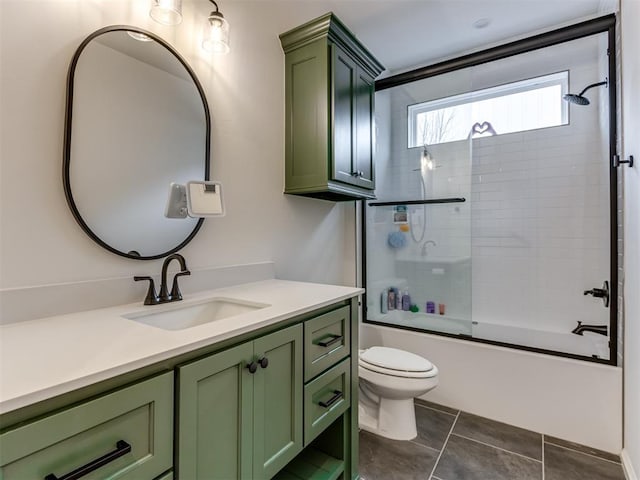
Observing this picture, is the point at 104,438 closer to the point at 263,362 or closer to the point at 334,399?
the point at 263,362

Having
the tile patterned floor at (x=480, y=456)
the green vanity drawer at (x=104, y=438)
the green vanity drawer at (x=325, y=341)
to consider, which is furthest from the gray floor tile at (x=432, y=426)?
the green vanity drawer at (x=104, y=438)

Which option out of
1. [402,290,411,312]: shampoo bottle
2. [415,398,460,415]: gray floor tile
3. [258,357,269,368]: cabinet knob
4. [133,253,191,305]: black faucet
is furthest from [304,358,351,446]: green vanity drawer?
[402,290,411,312]: shampoo bottle

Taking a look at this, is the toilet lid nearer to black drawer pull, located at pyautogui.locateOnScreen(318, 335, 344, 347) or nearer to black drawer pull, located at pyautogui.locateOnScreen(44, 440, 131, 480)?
black drawer pull, located at pyautogui.locateOnScreen(318, 335, 344, 347)

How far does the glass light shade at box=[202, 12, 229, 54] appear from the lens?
1.40m

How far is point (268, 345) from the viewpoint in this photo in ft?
3.27

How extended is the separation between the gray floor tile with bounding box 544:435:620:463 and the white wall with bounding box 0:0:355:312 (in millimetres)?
1564

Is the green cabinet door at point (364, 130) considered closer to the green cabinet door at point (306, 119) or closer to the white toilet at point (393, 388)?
the green cabinet door at point (306, 119)

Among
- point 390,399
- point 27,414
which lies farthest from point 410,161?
point 27,414

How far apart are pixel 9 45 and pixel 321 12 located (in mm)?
1726

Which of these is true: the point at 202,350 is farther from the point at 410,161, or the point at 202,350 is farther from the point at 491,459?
the point at 410,161

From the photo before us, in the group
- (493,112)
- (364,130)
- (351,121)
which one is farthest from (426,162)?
(351,121)

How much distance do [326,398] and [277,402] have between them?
31 centimetres

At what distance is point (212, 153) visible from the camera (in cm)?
155

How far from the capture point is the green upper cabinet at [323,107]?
1775 mm
